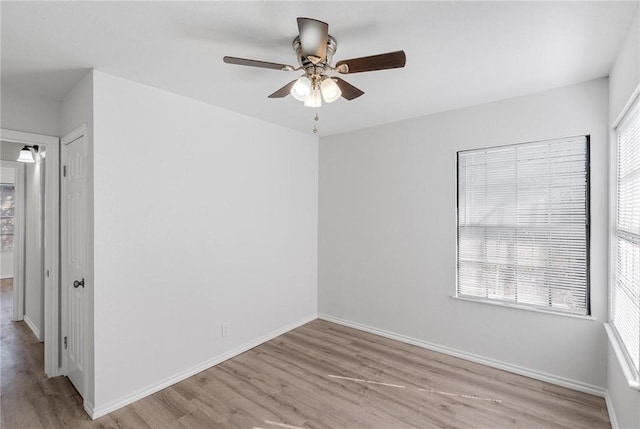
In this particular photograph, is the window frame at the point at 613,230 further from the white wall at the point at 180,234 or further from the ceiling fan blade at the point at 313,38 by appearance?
the white wall at the point at 180,234

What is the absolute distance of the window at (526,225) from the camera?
8.34 ft

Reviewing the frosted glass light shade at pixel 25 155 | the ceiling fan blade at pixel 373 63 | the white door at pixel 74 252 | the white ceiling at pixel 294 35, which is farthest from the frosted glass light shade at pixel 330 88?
the frosted glass light shade at pixel 25 155

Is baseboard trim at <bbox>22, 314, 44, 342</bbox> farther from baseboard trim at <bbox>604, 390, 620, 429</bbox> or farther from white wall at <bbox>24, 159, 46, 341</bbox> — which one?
baseboard trim at <bbox>604, 390, 620, 429</bbox>

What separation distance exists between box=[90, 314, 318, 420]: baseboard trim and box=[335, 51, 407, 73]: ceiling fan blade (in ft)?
9.26

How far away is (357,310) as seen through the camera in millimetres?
3918

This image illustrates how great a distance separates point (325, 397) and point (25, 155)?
434cm

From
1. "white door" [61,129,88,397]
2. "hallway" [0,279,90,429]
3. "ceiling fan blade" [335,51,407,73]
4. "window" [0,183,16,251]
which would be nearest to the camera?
"ceiling fan blade" [335,51,407,73]

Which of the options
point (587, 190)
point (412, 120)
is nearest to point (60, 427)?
point (412, 120)

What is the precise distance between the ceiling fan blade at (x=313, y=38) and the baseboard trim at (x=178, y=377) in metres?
2.79

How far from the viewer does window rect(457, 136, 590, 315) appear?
100 inches

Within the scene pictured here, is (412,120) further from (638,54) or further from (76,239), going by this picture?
(76,239)

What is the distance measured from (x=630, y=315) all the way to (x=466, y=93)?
6.52 ft

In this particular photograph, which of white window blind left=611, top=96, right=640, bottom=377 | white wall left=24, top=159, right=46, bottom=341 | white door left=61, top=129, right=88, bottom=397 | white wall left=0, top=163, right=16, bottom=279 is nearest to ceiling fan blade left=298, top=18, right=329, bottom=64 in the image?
white window blind left=611, top=96, right=640, bottom=377

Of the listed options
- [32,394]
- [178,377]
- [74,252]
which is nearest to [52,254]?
[74,252]
